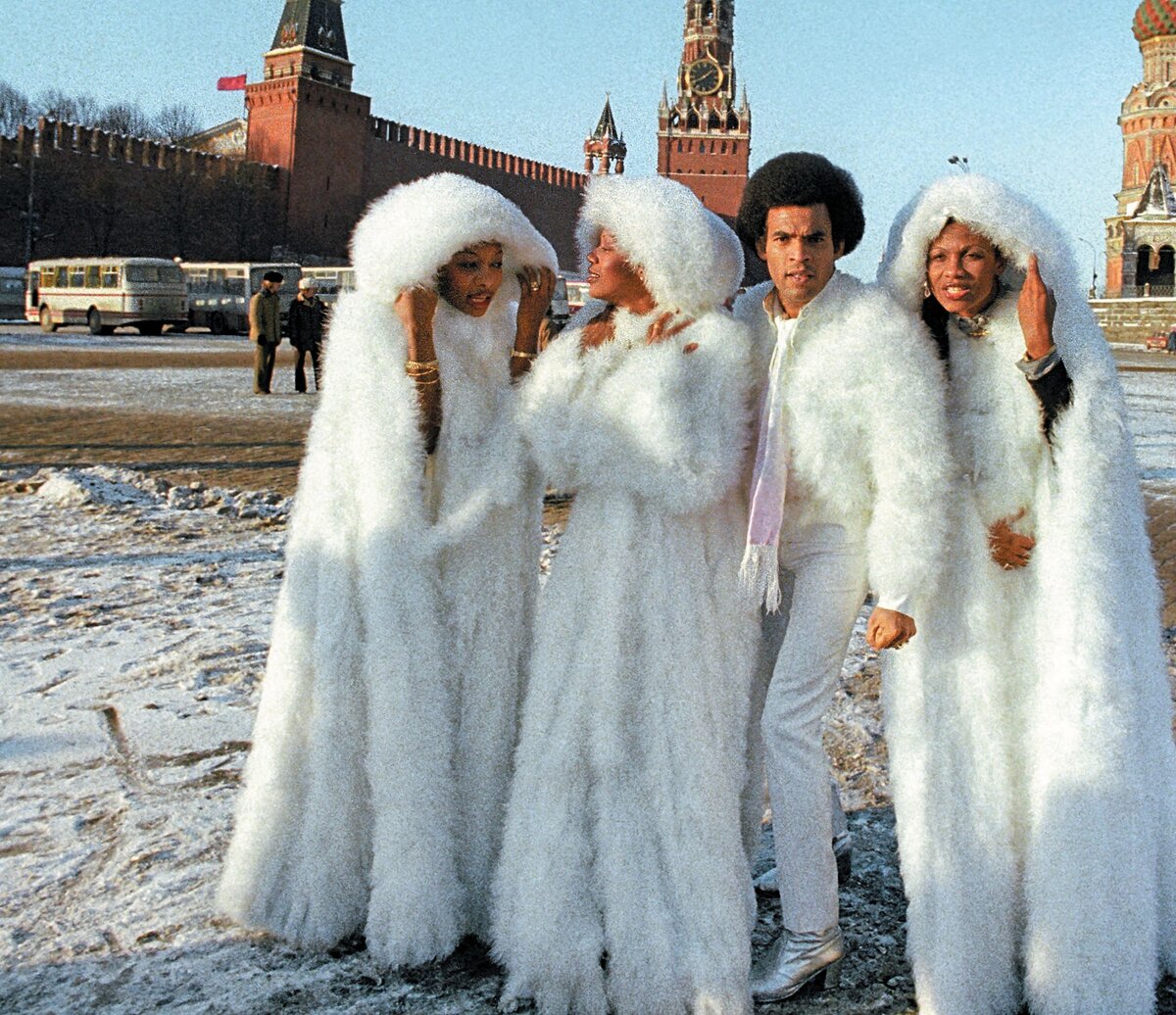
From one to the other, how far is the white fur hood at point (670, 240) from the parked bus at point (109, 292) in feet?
88.4

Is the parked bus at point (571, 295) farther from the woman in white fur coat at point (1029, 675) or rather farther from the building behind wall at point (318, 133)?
the building behind wall at point (318, 133)

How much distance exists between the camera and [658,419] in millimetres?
2051

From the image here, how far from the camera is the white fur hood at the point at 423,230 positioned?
2264mm

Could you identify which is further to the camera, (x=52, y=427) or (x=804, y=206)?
(x=52, y=427)

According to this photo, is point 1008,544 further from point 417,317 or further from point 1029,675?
point 417,317

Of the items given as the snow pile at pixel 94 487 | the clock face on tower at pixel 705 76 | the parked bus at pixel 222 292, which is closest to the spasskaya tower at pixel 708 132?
the clock face on tower at pixel 705 76

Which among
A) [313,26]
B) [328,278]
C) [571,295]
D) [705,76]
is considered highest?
[705,76]

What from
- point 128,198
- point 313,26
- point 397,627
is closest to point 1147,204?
point 313,26

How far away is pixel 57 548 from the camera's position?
556 centimetres

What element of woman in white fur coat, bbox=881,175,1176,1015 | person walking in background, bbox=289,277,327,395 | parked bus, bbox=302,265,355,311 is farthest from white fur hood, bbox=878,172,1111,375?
parked bus, bbox=302,265,355,311

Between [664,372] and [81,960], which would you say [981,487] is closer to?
[664,372]

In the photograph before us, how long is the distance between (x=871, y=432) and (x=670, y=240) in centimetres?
47

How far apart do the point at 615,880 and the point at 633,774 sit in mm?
175

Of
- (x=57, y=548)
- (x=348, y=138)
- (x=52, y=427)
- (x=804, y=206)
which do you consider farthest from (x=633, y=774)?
(x=348, y=138)
